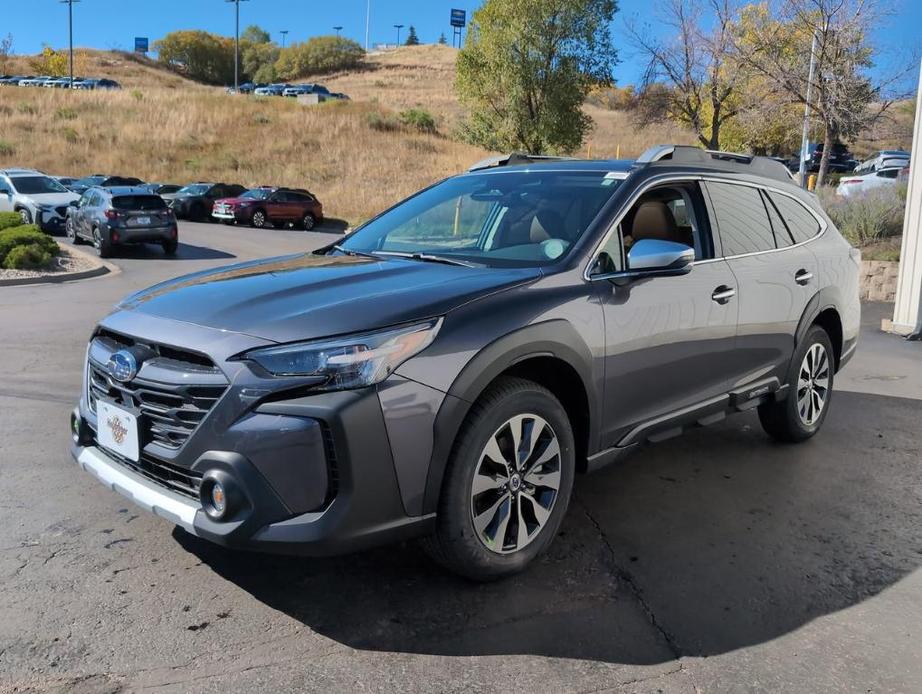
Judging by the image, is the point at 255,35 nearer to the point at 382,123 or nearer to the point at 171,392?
the point at 382,123

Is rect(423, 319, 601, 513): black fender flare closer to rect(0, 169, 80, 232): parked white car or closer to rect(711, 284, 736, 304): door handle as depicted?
rect(711, 284, 736, 304): door handle

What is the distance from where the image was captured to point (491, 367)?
310 cm

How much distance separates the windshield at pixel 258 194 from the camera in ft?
A: 97.7

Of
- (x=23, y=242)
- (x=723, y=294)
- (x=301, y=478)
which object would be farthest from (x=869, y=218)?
(x=23, y=242)

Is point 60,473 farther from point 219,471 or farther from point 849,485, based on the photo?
point 849,485

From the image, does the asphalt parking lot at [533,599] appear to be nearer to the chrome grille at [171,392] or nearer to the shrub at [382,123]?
the chrome grille at [171,392]

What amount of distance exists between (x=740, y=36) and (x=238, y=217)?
A: 18044 millimetres

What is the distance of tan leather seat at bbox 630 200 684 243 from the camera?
4258 millimetres

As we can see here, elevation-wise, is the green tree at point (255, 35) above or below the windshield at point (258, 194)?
above

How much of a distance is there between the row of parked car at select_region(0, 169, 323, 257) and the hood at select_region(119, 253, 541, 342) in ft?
51.0

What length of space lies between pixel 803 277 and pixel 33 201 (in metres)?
21.8

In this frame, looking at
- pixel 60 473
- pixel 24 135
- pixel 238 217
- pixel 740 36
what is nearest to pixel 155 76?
pixel 24 135

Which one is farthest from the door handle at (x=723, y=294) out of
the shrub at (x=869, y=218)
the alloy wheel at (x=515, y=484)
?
the shrub at (x=869, y=218)

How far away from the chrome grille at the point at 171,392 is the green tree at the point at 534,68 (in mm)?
27272
